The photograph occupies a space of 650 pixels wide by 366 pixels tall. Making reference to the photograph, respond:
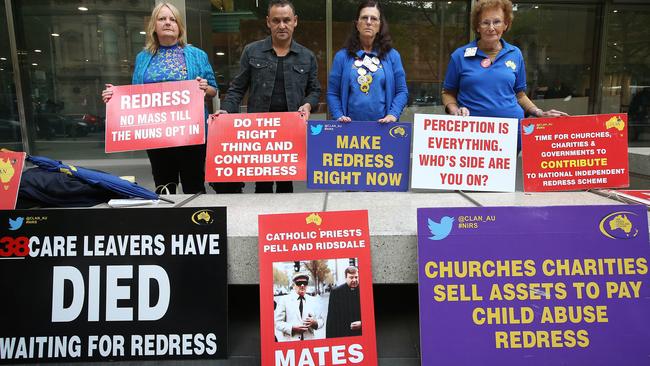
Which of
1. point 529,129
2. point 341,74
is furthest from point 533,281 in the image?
point 341,74

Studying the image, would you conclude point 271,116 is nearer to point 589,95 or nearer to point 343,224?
point 343,224

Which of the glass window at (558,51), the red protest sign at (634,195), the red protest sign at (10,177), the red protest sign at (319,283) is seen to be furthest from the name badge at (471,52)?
the glass window at (558,51)

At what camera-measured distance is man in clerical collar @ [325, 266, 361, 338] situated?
1.95 m

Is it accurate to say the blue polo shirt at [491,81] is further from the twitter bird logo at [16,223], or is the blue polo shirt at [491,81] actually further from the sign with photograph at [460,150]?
the twitter bird logo at [16,223]

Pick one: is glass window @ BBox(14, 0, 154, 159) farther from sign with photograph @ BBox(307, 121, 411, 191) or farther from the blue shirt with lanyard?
sign with photograph @ BBox(307, 121, 411, 191)

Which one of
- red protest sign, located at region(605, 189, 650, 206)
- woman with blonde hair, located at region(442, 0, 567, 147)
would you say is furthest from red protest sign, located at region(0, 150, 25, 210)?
red protest sign, located at region(605, 189, 650, 206)

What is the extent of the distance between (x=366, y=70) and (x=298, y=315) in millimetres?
1826

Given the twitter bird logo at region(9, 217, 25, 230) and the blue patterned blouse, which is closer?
the twitter bird logo at region(9, 217, 25, 230)

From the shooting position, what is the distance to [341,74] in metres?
3.20

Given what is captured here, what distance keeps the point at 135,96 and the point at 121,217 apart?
3.92 feet

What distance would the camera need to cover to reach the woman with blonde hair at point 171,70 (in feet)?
9.84

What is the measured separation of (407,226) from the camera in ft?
6.97

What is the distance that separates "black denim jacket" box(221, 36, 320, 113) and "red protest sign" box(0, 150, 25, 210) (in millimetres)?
1282

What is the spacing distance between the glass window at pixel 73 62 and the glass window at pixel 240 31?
1.32 m
